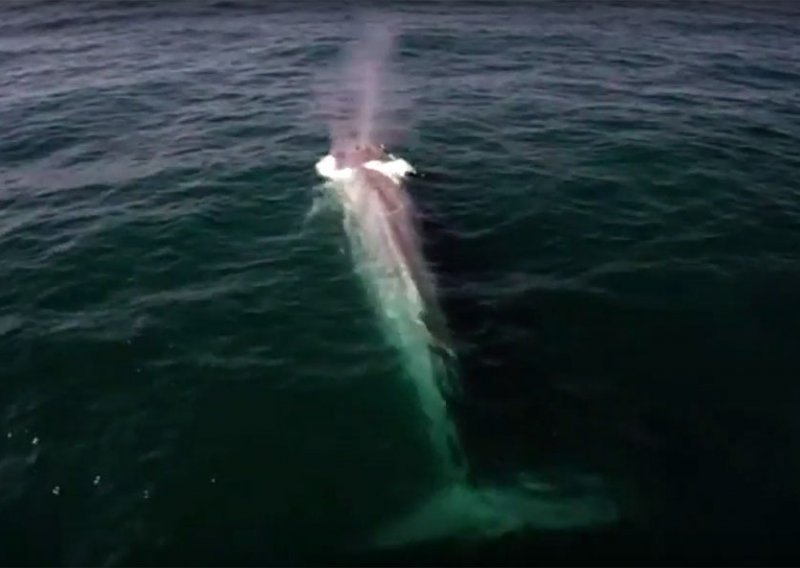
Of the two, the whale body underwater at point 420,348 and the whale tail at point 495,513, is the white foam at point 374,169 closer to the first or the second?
the whale body underwater at point 420,348

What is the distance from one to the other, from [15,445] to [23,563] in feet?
14.9

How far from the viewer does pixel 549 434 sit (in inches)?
958

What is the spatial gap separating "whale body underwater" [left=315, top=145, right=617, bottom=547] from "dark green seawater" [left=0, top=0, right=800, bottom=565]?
493mm

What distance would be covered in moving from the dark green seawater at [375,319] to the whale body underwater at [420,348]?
1.62ft

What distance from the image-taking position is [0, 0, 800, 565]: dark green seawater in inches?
Result: 872

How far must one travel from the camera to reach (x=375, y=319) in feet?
97.7

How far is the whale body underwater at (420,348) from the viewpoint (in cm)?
2114

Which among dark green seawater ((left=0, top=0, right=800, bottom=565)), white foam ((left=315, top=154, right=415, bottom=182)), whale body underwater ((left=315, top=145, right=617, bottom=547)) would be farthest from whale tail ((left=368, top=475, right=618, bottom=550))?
white foam ((left=315, top=154, right=415, bottom=182))

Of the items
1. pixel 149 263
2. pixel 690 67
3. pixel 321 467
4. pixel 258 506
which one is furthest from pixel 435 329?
pixel 690 67

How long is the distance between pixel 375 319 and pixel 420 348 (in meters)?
2.70

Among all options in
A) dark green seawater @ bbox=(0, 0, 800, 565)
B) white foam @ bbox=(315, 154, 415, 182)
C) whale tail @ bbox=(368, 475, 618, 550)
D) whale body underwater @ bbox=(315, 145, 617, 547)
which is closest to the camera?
whale tail @ bbox=(368, 475, 618, 550)

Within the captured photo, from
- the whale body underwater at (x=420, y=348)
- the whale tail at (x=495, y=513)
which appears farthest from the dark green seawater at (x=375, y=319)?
the whale body underwater at (x=420, y=348)

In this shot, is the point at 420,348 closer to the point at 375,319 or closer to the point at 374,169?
the point at 375,319

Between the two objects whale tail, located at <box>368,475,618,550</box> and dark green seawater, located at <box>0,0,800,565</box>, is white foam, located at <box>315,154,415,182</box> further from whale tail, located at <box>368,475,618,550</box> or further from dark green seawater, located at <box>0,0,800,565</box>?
whale tail, located at <box>368,475,618,550</box>
